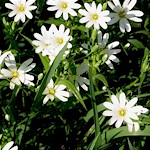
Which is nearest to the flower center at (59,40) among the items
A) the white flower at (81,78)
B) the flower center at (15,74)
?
the white flower at (81,78)

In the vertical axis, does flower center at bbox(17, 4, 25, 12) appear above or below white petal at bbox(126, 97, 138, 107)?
above

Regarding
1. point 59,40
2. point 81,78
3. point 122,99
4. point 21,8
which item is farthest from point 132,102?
point 21,8

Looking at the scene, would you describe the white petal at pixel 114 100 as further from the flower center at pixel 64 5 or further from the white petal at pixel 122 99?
the flower center at pixel 64 5

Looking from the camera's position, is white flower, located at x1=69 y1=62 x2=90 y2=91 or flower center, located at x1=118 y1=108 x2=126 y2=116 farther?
white flower, located at x1=69 y1=62 x2=90 y2=91

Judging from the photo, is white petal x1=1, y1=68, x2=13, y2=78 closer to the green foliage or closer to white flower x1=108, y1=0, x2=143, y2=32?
the green foliage

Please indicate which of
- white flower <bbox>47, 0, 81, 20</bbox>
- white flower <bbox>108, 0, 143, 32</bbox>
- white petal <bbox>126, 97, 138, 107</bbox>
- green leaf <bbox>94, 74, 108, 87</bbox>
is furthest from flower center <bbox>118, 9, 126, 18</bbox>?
white petal <bbox>126, 97, 138, 107</bbox>
